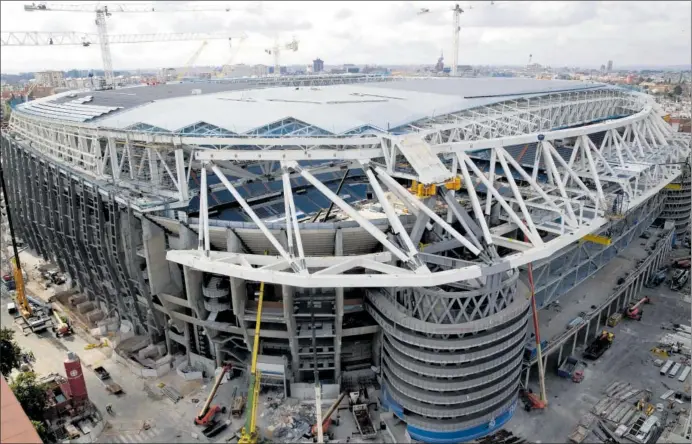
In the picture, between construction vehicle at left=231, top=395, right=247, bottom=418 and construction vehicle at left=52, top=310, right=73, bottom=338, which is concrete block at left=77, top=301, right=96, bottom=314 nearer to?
construction vehicle at left=52, top=310, right=73, bottom=338

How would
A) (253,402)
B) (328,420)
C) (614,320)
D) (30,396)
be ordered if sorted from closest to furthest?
1. (253,402)
2. (30,396)
3. (328,420)
4. (614,320)

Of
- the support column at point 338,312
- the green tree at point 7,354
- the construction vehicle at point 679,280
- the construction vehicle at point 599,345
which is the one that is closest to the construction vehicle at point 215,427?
the support column at point 338,312

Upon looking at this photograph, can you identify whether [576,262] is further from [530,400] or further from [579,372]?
[530,400]

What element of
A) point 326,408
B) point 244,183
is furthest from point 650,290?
point 244,183

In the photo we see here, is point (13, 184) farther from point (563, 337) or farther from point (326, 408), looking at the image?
point (563, 337)

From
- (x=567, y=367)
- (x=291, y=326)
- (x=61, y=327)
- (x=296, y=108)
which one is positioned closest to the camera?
(x=291, y=326)

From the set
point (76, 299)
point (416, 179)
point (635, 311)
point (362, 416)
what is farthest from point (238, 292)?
point (635, 311)
